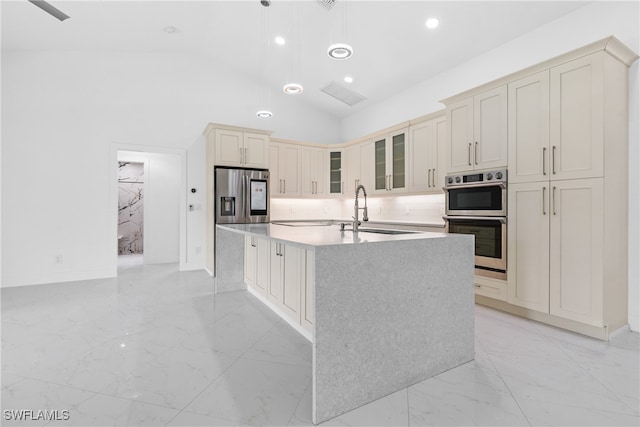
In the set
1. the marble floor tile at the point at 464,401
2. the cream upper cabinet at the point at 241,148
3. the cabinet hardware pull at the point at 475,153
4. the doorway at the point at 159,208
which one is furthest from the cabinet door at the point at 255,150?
the marble floor tile at the point at 464,401

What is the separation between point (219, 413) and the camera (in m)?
1.47

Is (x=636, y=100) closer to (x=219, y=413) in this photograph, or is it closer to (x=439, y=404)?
(x=439, y=404)

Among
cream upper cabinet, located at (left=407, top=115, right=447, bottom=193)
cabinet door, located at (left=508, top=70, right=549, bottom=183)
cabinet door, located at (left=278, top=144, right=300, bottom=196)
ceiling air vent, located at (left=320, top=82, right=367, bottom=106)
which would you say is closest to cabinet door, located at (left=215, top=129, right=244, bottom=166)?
cabinet door, located at (left=278, top=144, right=300, bottom=196)

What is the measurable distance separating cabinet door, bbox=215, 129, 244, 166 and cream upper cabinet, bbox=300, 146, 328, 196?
4.07 feet

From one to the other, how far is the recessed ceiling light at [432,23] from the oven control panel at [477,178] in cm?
168

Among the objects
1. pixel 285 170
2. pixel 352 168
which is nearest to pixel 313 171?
pixel 285 170

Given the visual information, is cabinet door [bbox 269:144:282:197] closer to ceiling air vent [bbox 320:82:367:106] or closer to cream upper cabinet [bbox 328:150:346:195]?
cream upper cabinet [bbox 328:150:346:195]

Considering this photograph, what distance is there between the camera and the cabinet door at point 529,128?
2621 mm

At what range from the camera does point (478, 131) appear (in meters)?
3.12

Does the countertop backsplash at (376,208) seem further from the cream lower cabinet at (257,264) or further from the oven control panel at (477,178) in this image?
the cream lower cabinet at (257,264)

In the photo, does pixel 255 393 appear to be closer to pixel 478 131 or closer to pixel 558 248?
pixel 558 248

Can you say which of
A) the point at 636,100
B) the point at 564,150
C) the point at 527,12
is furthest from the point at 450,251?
the point at 527,12

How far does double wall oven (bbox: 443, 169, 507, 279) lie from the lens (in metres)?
2.91

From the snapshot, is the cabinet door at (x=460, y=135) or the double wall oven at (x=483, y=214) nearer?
the double wall oven at (x=483, y=214)
